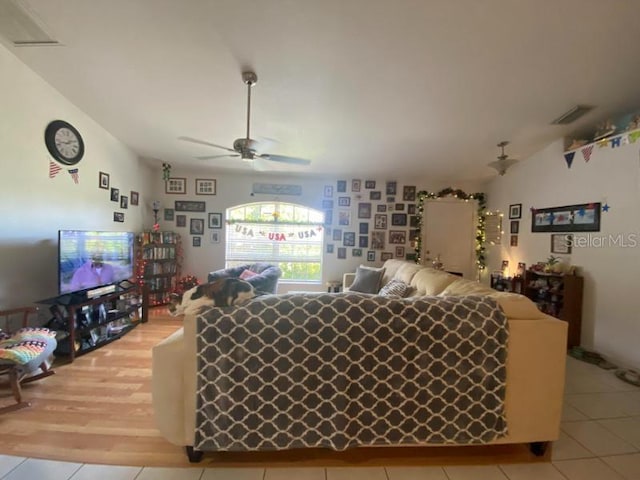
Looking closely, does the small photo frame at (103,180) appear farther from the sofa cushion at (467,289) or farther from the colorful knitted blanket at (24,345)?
the sofa cushion at (467,289)

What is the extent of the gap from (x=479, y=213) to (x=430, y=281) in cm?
343

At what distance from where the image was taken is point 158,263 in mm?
4676

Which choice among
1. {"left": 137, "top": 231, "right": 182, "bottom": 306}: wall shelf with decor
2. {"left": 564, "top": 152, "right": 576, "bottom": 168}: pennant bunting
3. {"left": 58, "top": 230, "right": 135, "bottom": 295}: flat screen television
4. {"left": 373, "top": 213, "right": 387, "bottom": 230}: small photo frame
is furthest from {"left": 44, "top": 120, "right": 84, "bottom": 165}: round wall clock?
{"left": 564, "top": 152, "right": 576, "bottom": 168}: pennant bunting

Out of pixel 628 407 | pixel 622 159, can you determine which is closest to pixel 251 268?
pixel 628 407

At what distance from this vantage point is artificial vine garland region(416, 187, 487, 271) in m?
5.30

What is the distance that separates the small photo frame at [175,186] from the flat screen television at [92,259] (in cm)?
150

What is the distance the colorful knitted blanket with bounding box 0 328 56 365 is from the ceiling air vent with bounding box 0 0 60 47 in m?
2.52

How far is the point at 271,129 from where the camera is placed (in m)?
3.57

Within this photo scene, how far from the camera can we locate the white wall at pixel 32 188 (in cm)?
266

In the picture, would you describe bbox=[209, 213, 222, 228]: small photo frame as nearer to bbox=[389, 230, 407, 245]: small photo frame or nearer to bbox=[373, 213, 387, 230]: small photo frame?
bbox=[373, 213, 387, 230]: small photo frame

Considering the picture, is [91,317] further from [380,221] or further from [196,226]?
[380,221]

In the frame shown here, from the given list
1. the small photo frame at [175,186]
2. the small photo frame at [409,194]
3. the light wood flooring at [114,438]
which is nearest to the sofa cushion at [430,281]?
the light wood flooring at [114,438]

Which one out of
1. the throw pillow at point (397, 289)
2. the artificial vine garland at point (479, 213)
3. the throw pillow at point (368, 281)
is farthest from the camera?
the artificial vine garland at point (479, 213)

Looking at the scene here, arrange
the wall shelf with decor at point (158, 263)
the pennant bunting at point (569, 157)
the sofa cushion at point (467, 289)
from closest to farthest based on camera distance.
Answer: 1. the sofa cushion at point (467, 289)
2. the pennant bunting at point (569, 157)
3. the wall shelf with decor at point (158, 263)
